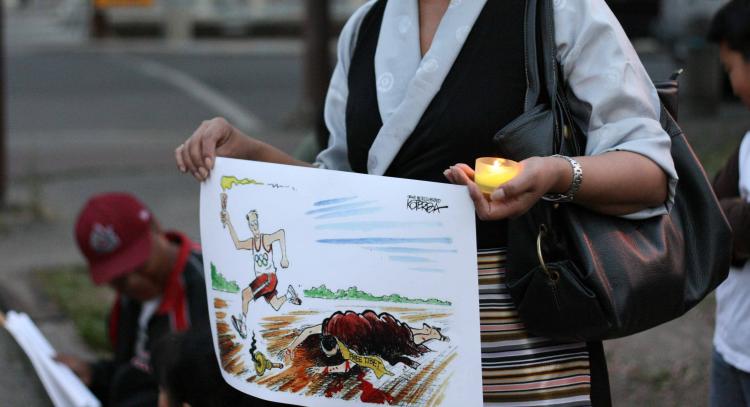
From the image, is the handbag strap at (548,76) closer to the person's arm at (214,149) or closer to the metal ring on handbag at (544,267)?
the metal ring on handbag at (544,267)

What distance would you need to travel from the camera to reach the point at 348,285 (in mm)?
1725

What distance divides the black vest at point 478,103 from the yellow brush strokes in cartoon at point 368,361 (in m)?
0.26

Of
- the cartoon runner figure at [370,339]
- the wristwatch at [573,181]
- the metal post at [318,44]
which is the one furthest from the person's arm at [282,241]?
the metal post at [318,44]

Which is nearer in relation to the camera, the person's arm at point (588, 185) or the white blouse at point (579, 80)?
the person's arm at point (588, 185)

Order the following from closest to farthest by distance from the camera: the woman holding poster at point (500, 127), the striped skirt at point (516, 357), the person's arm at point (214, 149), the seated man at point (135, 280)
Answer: the woman holding poster at point (500, 127), the striped skirt at point (516, 357), the person's arm at point (214, 149), the seated man at point (135, 280)

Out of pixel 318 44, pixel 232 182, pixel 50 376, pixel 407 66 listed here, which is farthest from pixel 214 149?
pixel 318 44

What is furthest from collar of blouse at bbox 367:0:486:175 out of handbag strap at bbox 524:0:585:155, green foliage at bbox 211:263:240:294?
green foliage at bbox 211:263:240:294

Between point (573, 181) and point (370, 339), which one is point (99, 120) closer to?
point (370, 339)

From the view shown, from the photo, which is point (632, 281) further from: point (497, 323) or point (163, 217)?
point (163, 217)

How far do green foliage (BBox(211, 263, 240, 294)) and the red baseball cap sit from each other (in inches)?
64.3

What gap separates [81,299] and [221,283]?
3.72 meters

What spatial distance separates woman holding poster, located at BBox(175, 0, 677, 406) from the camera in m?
1.67

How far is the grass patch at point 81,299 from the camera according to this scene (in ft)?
15.9

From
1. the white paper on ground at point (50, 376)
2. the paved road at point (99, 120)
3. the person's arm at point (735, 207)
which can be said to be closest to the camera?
the person's arm at point (735, 207)
